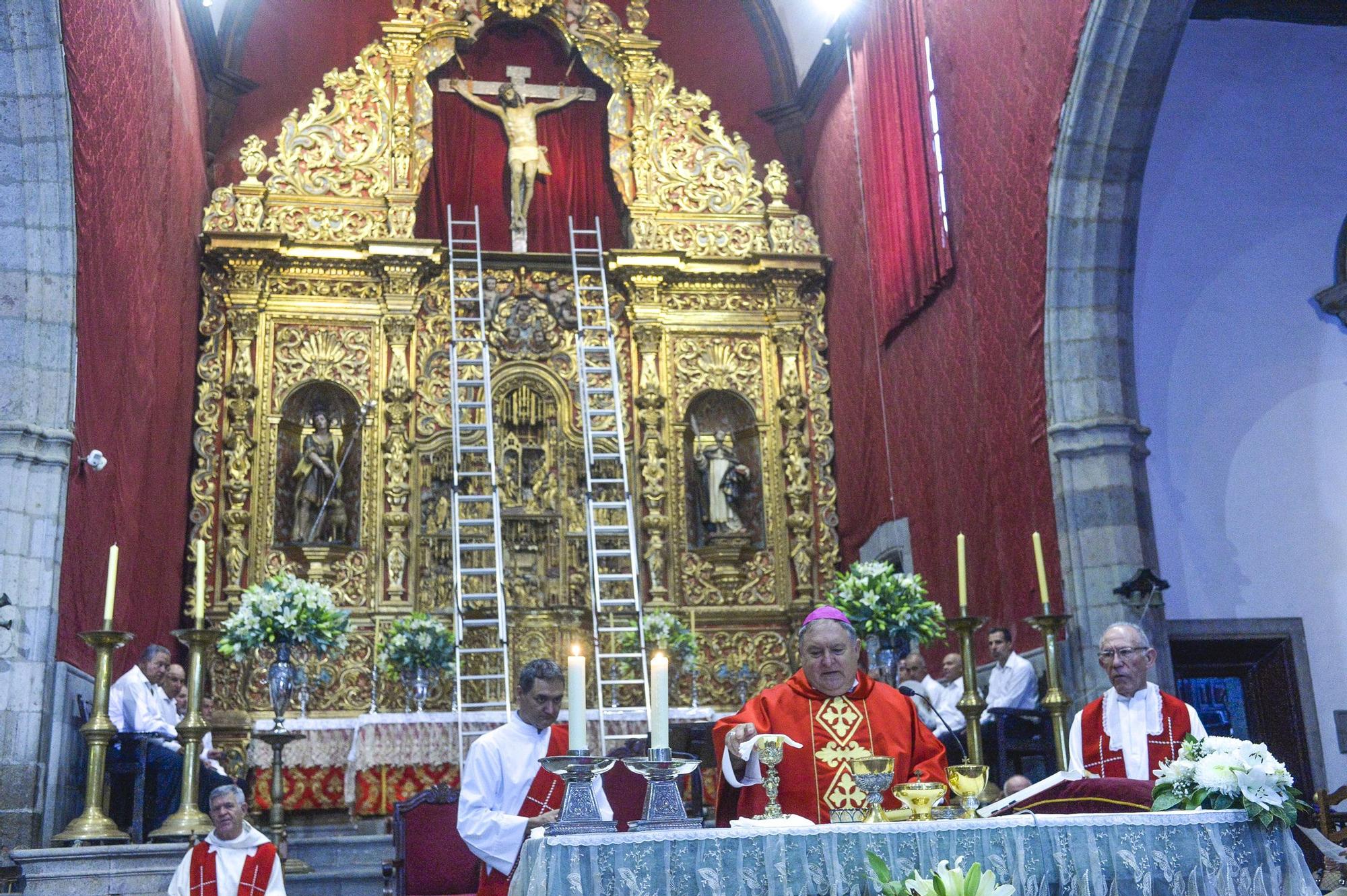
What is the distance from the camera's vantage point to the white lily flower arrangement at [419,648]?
11.7m

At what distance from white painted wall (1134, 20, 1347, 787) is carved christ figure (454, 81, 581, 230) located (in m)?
6.65

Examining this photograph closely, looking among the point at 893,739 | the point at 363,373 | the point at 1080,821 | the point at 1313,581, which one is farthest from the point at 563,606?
the point at 1080,821

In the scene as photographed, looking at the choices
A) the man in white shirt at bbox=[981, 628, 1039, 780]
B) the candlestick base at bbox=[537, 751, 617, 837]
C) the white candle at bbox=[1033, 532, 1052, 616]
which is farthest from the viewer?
the man in white shirt at bbox=[981, 628, 1039, 780]

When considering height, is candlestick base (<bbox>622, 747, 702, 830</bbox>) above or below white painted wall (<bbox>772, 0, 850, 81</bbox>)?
below

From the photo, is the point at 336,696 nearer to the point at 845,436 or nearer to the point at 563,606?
the point at 563,606

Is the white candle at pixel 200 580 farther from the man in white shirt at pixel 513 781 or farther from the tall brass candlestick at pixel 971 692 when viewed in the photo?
the tall brass candlestick at pixel 971 692

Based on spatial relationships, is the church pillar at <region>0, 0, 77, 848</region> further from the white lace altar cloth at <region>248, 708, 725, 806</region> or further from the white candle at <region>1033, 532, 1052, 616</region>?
the white candle at <region>1033, 532, 1052, 616</region>

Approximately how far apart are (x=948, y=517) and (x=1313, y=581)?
2.76 m

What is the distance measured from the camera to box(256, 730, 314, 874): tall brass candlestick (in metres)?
8.48

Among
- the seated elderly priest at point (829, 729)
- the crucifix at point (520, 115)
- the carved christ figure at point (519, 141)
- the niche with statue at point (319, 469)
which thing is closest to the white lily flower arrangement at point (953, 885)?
the seated elderly priest at point (829, 729)

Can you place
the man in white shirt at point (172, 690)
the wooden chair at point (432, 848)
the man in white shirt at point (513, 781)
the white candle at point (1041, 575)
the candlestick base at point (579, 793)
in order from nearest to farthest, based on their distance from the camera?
1. the candlestick base at point (579, 793)
2. the man in white shirt at point (513, 781)
3. the wooden chair at point (432, 848)
4. the white candle at point (1041, 575)
5. the man in white shirt at point (172, 690)

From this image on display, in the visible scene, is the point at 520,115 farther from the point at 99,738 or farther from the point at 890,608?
the point at 99,738

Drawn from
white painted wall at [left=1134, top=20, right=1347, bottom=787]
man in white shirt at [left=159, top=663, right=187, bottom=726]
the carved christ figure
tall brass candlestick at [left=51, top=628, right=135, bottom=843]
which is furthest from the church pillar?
white painted wall at [left=1134, top=20, right=1347, bottom=787]

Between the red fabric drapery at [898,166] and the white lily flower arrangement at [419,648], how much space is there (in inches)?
191
